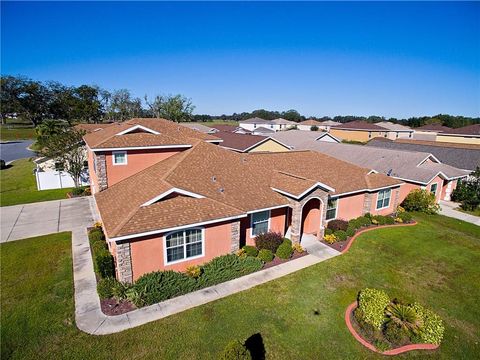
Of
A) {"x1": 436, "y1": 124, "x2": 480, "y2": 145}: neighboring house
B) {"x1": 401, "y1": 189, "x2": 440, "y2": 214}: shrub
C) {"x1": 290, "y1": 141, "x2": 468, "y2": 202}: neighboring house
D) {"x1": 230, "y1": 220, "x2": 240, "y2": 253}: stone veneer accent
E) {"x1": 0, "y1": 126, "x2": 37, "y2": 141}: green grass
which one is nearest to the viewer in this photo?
{"x1": 230, "y1": 220, "x2": 240, "y2": 253}: stone veneer accent

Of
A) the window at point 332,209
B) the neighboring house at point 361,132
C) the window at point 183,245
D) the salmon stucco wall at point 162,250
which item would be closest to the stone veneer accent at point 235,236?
the salmon stucco wall at point 162,250

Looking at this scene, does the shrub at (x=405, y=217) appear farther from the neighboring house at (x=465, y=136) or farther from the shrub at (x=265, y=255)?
the neighboring house at (x=465, y=136)

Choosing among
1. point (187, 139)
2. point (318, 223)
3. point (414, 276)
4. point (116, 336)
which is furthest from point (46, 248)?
point (414, 276)

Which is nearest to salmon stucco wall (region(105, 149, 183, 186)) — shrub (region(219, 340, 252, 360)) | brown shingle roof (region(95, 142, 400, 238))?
brown shingle roof (region(95, 142, 400, 238))

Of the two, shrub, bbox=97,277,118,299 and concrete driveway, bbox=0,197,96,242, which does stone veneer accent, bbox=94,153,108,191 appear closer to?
concrete driveway, bbox=0,197,96,242

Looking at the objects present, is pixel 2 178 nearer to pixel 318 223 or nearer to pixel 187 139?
pixel 187 139
